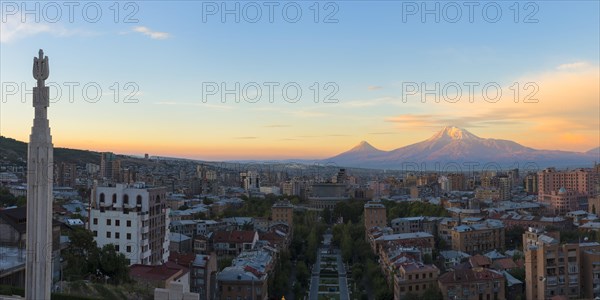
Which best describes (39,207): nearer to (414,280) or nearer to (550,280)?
Result: (414,280)

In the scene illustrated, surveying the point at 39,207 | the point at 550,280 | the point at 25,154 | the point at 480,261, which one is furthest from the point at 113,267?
the point at 25,154

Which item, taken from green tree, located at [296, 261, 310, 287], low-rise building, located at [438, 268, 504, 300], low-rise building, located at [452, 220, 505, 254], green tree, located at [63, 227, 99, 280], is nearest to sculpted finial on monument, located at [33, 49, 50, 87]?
green tree, located at [63, 227, 99, 280]

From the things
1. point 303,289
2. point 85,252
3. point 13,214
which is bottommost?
point 303,289

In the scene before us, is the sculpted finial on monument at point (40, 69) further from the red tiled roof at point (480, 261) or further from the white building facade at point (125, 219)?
the red tiled roof at point (480, 261)

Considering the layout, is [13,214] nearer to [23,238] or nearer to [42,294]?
[23,238]

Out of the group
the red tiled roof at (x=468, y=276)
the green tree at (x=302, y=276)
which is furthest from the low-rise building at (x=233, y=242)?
the red tiled roof at (x=468, y=276)

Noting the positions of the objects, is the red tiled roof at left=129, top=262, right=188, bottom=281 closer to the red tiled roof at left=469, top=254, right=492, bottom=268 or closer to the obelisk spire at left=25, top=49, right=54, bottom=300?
the obelisk spire at left=25, top=49, right=54, bottom=300

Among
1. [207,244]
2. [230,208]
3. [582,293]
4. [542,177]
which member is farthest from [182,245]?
[542,177]
